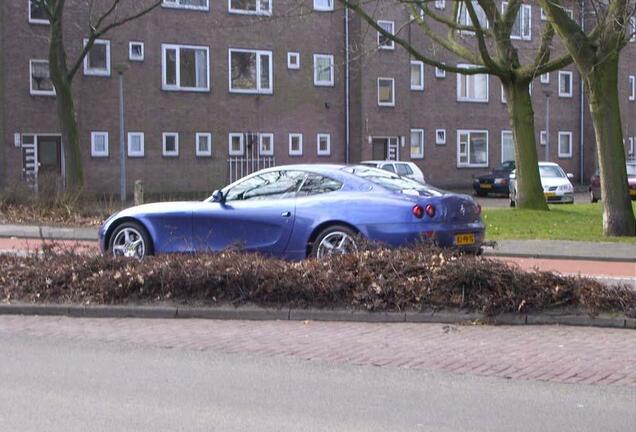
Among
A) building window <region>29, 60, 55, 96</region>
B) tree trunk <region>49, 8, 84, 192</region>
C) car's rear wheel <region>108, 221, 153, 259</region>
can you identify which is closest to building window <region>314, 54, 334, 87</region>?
building window <region>29, 60, 55, 96</region>

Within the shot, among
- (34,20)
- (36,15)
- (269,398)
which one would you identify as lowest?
(269,398)

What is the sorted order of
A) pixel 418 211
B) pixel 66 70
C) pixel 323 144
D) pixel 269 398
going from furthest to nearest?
1. pixel 323 144
2. pixel 66 70
3. pixel 418 211
4. pixel 269 398

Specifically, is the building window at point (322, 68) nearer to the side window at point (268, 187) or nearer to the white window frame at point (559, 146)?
the white window frame at point (559, 146)

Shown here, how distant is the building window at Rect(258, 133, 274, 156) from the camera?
42656 mm

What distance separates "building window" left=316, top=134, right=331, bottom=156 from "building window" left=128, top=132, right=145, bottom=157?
8.60 m

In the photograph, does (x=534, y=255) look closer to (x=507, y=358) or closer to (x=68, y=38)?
(x=507, y=358)

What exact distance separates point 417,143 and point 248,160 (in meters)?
9.70

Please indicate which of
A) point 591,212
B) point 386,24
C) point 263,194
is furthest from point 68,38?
point 263,194

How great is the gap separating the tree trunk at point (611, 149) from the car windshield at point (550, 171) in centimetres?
1565

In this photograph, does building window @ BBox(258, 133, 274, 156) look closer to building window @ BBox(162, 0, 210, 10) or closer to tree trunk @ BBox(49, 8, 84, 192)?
building window @ BBox(162, 0, 210, 10)

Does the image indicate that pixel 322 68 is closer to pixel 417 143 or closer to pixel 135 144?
pixel 417 143

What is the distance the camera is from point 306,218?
39.5ft

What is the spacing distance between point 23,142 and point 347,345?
31097 millimetres

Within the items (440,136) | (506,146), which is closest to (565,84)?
(506,146)
